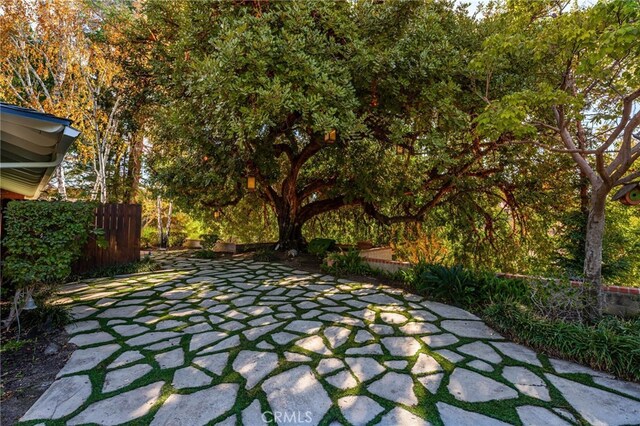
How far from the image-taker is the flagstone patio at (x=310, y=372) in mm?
2119

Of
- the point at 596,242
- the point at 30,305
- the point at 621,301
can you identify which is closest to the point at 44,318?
the point at 30,305

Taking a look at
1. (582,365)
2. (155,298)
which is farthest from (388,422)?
(155,298)

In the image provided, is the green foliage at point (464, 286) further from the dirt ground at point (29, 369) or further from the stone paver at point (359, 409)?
the dirt ground at point (29, 369)

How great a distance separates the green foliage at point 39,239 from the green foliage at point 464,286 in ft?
15.7

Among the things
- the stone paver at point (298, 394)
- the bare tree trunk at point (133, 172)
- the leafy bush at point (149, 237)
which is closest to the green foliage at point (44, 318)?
the stone paver at point (298, 394)

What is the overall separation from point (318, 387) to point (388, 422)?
0.60 m

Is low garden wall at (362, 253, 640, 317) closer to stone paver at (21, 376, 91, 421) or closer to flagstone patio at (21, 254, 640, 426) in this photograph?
flagstone patio at (21, 254, 640, 426)

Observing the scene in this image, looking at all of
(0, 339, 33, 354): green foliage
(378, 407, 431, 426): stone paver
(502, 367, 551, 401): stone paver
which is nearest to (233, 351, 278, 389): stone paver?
(378, 407, 431, 426): stone paver

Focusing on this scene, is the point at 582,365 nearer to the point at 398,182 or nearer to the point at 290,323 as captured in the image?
the point at 290,323

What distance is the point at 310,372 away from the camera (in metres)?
2.61

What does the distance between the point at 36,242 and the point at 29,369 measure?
1.31m

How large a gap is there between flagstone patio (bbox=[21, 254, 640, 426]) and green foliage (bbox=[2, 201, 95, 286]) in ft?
2.62

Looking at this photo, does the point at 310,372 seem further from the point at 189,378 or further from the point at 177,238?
the point at 177,238

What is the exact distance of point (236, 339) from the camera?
325 cm
